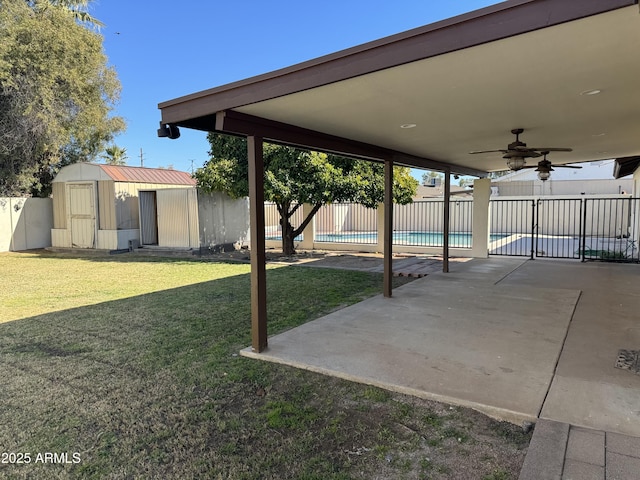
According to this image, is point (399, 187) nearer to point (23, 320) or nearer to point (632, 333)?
point (632, 333)

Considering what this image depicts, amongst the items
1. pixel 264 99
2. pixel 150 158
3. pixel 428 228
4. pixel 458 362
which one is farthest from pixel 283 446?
pixel 150 158

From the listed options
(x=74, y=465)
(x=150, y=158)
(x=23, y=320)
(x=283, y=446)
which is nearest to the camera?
(x=74, y=465)

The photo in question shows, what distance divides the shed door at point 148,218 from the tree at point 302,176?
3.26 metres

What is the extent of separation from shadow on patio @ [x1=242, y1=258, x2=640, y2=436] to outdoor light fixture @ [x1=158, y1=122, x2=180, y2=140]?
2.23m

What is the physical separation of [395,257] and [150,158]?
47820mm

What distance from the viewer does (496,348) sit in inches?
161

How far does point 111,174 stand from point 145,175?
1.38m

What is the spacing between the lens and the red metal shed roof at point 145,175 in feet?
44.7

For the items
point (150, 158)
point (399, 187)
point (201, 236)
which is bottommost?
point (201, 236)

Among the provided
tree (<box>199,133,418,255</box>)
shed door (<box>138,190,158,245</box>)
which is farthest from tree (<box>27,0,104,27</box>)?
tree (<box>199,133,418,255</box>)

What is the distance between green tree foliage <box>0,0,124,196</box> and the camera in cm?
1271

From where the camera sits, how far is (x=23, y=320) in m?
5.43

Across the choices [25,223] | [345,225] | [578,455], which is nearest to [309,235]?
[345,225]

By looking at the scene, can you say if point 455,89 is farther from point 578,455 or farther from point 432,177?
point 432,177
